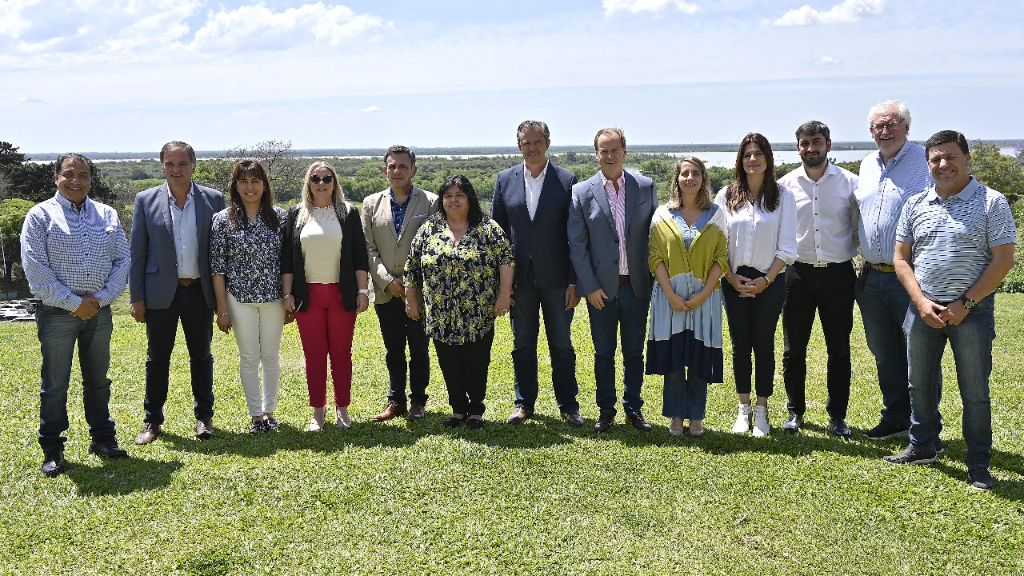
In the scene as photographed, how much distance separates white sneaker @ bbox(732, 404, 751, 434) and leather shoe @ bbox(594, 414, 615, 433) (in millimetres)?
948

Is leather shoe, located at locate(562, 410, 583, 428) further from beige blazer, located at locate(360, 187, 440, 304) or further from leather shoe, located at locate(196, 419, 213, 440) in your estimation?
leather shoe, located at locate(196, 419, 213, 440)

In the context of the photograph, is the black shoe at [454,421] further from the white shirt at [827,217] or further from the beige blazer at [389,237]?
the white shirt at [827,217]

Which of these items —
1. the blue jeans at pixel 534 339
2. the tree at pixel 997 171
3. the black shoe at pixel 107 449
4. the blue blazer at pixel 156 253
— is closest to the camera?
the black shoe at pixel 107 449

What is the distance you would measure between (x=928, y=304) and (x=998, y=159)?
54.4 m

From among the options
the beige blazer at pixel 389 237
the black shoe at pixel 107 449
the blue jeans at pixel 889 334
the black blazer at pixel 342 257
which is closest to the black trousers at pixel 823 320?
the blue jeans at pixel 889 334

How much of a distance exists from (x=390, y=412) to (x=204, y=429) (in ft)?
4.83

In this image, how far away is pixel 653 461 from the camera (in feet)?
16.6

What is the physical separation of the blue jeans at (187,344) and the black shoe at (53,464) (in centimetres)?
78

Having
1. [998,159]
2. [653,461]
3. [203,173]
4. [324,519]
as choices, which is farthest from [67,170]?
[998,159]

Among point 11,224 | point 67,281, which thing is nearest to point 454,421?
point 67,281

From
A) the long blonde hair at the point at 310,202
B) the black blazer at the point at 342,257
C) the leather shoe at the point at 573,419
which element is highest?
the long blonde hair at the point at 310,202

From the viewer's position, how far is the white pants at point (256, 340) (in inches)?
222

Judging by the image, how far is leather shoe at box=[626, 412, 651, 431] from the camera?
18.9 ft

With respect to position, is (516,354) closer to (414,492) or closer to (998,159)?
(414,492)
